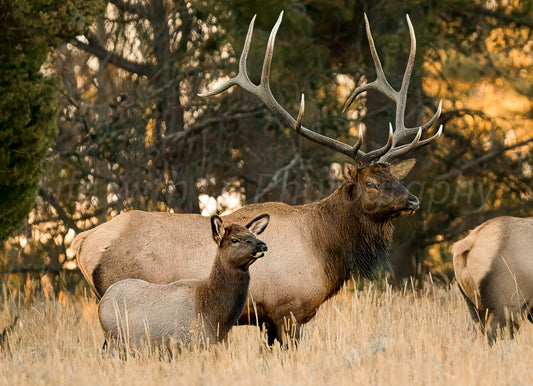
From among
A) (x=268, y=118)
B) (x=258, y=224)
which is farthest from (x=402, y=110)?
(x=268, y=118)

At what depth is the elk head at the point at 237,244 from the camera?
5617 mm

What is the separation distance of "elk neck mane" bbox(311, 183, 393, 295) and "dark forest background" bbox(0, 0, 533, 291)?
359cm

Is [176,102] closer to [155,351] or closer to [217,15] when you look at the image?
[217,15]

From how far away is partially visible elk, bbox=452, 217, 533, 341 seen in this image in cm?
635

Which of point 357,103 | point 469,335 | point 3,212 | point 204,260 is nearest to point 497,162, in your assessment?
point 357,103

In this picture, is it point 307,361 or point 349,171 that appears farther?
point 349,171

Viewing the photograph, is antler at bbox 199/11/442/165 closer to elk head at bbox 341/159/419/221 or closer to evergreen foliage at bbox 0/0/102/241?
elk head at bbox 341/159/419/221

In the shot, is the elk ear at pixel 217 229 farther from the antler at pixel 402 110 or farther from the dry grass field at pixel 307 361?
the antler at pixel 402 110

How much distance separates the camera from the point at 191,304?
5746mm

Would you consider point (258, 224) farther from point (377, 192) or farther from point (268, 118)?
point (268, 118)

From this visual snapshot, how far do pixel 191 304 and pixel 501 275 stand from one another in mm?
2540

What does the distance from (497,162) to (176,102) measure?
188 inches

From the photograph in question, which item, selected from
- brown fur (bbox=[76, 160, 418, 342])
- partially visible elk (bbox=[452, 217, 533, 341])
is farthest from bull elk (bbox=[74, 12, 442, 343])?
partially visible elk (bbox=[452, 217, 533, 341])

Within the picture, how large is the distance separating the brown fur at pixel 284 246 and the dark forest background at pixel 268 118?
3663 millimetres
